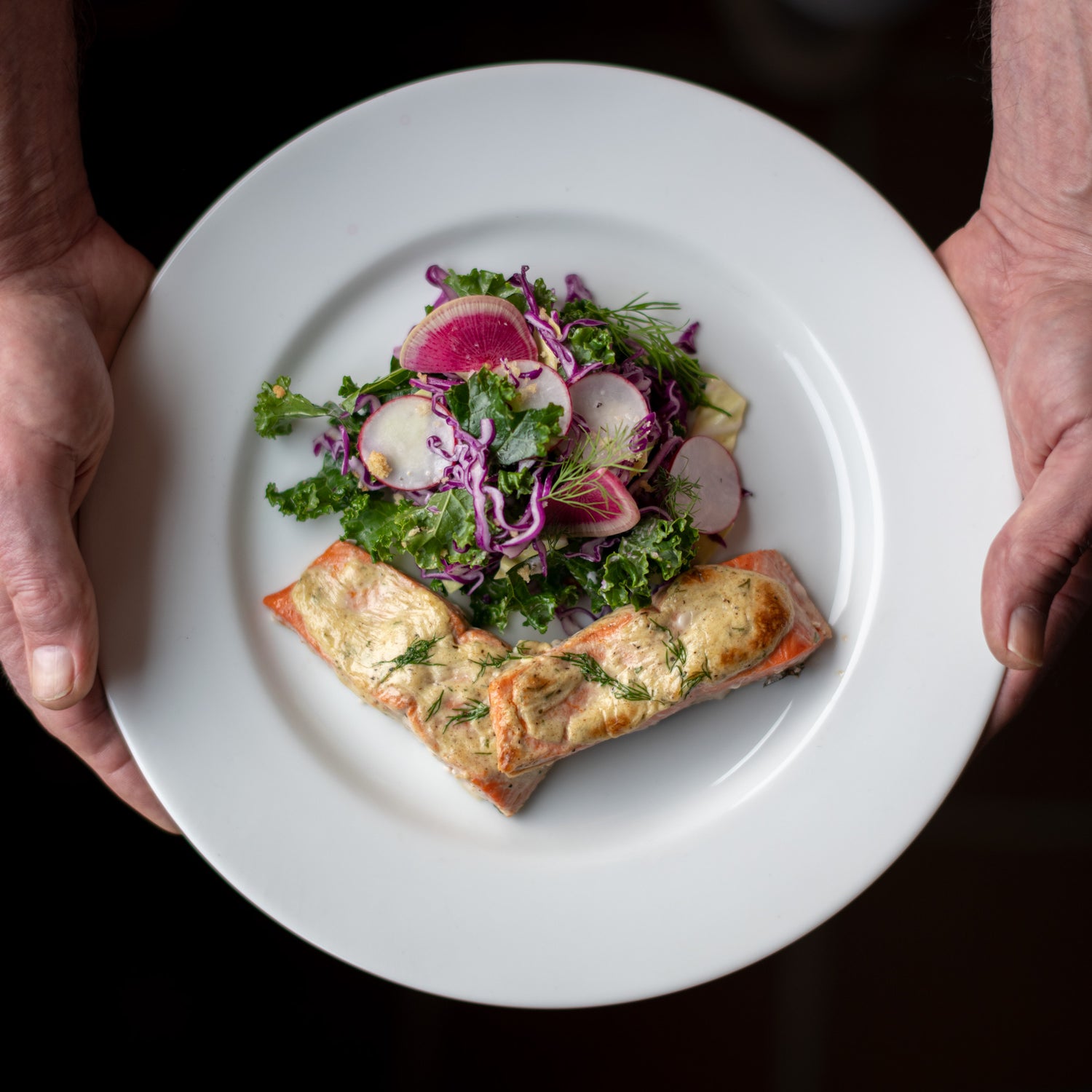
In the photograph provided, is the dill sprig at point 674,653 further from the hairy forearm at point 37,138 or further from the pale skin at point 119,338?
the hairy forearm at point 37,138

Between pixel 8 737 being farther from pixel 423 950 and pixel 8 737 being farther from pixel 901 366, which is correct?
pixel 901 366

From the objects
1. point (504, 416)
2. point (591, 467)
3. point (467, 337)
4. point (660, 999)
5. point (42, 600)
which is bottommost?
point (660, 999)

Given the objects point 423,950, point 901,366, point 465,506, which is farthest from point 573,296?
point 423,950

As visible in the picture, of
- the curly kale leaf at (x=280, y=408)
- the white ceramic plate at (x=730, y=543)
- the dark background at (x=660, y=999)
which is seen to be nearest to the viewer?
the white ceramic plate at (x=730, y=543)

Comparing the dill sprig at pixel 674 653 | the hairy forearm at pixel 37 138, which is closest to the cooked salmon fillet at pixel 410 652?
the dill sprig at pixel 674 653

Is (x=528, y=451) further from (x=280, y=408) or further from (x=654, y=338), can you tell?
(x=280, y=408)

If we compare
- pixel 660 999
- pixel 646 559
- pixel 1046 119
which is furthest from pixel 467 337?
pixel 660 999
